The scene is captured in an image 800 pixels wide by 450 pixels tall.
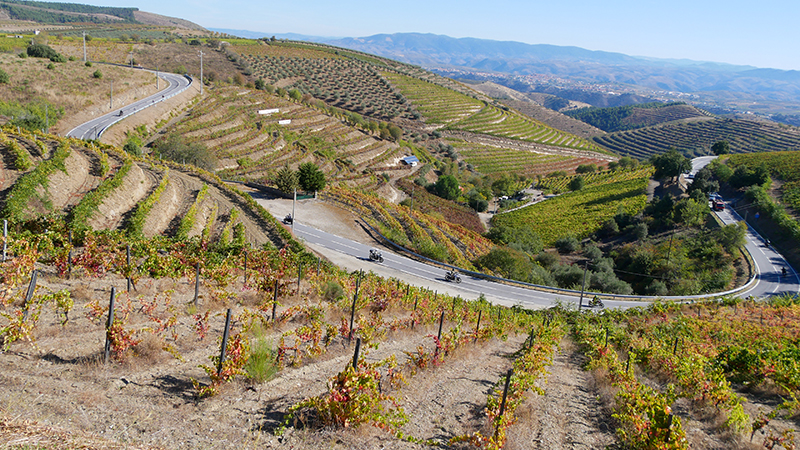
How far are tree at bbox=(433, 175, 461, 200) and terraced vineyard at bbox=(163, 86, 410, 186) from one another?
7.96m

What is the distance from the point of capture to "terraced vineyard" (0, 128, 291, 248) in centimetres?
2247

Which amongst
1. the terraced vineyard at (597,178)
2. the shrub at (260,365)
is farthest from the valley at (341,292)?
the terraced vineyard at (597,178)

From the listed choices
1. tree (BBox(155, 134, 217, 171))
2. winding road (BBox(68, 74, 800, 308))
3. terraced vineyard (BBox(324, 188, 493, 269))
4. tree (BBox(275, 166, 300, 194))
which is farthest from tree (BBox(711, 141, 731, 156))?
tree (BBox(155, 134, 217, 171))

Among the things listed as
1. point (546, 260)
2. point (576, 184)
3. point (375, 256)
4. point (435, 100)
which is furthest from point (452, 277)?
point (435, 100)

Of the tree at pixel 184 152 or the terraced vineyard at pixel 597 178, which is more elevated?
the tree at pixel 184 152

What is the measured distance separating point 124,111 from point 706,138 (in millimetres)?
189285

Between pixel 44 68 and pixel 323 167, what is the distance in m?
39.6

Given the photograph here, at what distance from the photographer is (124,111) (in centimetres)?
6106

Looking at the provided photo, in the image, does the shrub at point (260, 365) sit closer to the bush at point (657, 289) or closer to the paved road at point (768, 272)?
the bush at point (657, 289)

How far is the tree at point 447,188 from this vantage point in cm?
7825

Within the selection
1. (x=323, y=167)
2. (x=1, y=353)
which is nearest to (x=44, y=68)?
(x=323, y=167)

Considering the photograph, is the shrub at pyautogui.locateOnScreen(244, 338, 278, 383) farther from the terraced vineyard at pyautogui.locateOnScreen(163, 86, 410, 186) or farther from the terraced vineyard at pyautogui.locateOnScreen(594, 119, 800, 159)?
the terraced vineyard at pyautogui.locateOnScreen(594, 119, 800, 159)

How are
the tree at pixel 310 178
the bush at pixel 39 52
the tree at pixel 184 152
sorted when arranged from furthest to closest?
the bush at pixel 39 52 < the tree at pixel 184 152 < the tree at pixel 310 178

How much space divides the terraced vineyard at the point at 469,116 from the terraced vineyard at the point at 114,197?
10570cm
